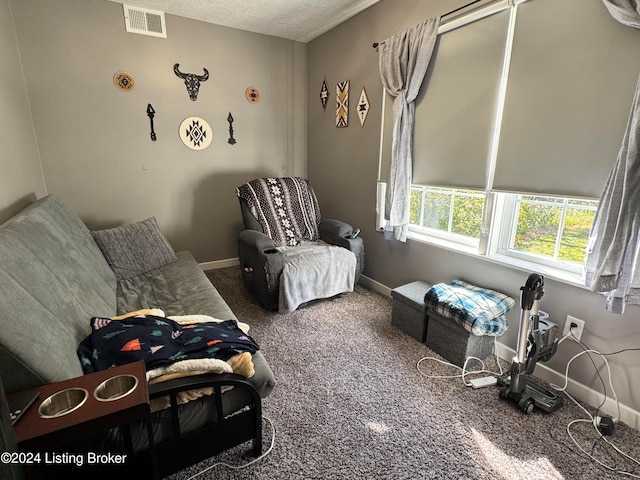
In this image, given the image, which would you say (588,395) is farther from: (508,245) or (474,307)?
(508,245)

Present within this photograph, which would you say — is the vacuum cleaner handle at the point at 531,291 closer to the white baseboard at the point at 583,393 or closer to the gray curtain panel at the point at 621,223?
the gray curtain panel at the point at 621,223

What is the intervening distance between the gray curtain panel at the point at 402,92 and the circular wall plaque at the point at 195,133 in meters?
1.86

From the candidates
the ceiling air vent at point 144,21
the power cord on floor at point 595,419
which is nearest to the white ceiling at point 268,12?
the ceiling air vent at point 144,21

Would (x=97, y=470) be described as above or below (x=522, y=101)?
below

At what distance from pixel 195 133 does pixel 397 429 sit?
3.12 meters

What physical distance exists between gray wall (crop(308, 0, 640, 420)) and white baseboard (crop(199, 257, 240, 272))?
1.22 metres

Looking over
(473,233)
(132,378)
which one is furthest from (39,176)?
(473,233)

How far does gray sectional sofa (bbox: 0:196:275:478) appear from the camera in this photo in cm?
95

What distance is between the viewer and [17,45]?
8.05ft

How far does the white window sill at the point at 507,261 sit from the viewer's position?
1731mm

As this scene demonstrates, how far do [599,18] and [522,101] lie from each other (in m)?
0.43

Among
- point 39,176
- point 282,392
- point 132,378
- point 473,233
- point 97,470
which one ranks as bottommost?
point 282,392

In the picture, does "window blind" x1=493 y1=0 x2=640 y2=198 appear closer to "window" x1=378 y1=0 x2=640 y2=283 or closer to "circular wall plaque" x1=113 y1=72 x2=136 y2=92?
"window" x1=378 y1=0 x2=640 y2=283

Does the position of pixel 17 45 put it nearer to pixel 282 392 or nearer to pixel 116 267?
pixel 116 267
